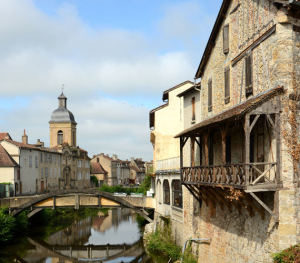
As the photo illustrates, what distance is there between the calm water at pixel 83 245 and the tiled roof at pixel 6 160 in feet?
28.1

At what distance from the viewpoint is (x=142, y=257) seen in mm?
25891

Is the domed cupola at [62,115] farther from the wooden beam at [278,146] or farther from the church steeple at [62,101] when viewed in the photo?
the wooden beam at [278,146]

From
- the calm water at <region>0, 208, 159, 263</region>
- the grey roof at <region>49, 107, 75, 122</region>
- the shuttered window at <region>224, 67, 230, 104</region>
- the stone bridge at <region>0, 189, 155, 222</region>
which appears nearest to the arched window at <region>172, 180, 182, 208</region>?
the calm water at <region>0, 208, 159, 263</region>

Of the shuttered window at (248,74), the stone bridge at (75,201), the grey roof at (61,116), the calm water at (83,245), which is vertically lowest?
the calm water at (83,245)

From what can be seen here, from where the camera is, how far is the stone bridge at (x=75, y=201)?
1238 inches

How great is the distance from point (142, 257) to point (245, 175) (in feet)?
53.4

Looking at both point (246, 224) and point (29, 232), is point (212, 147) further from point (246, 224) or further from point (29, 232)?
point (29, 232)

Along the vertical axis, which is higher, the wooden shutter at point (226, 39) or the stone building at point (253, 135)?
the wooden shutter at point (226, 39)

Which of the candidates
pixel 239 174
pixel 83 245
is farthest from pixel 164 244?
pixel 239 174

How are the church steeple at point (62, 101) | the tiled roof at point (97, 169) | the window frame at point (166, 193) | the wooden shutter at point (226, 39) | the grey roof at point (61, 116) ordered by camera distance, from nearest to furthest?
the wooden shutter at point (226, 39) < the window frame at point (166, 193) < the grey roof at point (61, 116) < the church steeple at point (62, 101) < the tiled roof at point (97, 169)

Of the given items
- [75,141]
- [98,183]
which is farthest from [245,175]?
[98,183]

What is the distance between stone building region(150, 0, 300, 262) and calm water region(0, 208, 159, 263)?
1071 centimetres

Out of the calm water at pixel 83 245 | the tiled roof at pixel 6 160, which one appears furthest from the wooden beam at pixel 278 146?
the tiled roof at pixel 6 160

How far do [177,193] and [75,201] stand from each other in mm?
11397
